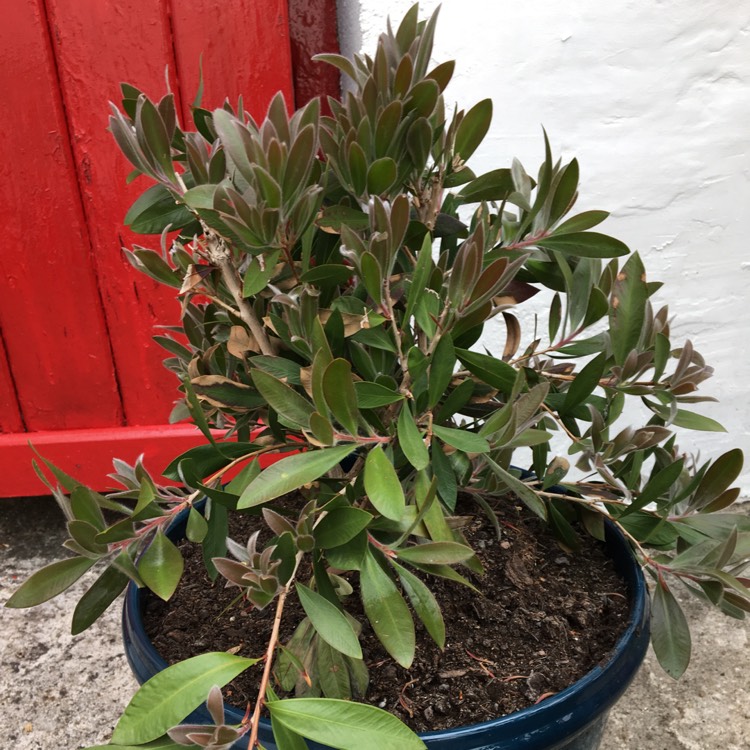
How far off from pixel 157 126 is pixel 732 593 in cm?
71

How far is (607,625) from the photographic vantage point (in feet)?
2.84

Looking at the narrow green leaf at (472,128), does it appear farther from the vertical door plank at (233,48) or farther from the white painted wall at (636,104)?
the vertical door plank at (233,48)

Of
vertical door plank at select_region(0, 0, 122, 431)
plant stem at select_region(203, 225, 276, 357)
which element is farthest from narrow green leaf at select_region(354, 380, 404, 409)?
vertical door plank at select_region(0, 0, 122, 431)

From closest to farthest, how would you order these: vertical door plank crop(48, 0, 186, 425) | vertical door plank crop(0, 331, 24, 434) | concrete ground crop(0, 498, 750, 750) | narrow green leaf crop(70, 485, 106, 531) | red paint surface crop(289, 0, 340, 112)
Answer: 1. narrow green leaf crop(70, 485, 106, 531)
2. concrete ground crop(0, 498, 750, 750)
3. vertical door plank crop(48, 0, 186, 425)
4. red paint surface crop(289, 0, 340, 112)
5. vertical door plank crop(0, 331, 24, 434)

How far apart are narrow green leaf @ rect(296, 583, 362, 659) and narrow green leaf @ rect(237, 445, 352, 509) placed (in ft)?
0.35

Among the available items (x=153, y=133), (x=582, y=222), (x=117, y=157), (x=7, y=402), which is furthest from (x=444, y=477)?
(x=7, y=402)

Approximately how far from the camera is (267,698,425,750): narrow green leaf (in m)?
0.55

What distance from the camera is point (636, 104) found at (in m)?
1.48

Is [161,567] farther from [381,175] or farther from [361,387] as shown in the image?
[381,175]

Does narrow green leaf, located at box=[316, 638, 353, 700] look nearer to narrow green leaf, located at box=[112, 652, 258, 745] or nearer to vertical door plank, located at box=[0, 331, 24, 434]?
narrow green leaf, located at box=[112, 652, 258, 745]

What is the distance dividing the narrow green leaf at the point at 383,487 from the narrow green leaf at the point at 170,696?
0.56 ft

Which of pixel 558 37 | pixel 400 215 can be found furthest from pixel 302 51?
pixel 400 215

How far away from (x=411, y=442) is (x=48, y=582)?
36cm

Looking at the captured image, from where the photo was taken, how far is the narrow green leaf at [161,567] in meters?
0.69
